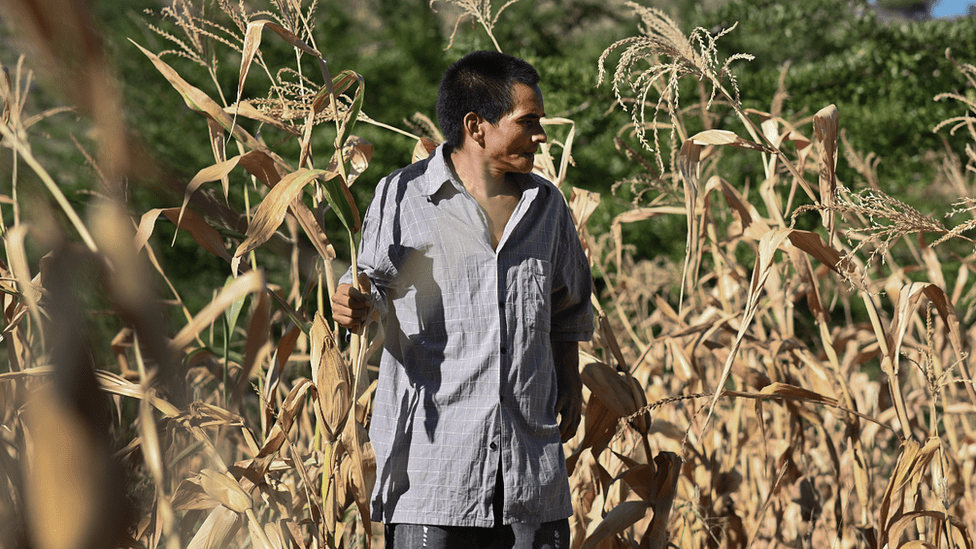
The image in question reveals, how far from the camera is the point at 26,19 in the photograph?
0.55 feet

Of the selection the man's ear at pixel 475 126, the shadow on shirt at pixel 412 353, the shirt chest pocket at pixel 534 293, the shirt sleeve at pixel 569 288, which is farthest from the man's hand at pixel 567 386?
the man's ear at pixel 475 126

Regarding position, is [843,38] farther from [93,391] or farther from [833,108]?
[93,391]

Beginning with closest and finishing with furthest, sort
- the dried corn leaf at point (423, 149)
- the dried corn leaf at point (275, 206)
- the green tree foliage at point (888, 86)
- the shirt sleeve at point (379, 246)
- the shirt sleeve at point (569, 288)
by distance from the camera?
the dried corn leaf at point (275, 206)
the shirt sleeve at point (379, 246)
the shirt sleeve at point (569, 288)
the dried corn leaf at point (423, 149)
the green tree foliage at point (888, 86)

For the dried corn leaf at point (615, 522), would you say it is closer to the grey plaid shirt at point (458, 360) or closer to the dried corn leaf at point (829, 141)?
the grey plaid shirt at point (458, 360)

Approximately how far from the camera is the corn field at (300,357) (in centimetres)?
22

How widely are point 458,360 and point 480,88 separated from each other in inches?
17.3

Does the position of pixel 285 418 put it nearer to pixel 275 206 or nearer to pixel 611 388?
pixel 275 206

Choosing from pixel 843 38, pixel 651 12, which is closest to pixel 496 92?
pixel 651 12

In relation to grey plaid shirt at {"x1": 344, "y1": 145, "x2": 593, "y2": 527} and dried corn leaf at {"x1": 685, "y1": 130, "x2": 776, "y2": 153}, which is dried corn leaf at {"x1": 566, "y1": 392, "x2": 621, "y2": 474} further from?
dried corn leaf at {"x1": 685, "y1": 130, "x2": 776, "y2": 153}

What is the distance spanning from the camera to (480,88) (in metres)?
1.22

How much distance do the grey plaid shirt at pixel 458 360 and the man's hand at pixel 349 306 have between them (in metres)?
0.10

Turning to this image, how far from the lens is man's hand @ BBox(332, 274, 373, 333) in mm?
1072

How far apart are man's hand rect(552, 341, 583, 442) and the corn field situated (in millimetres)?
79

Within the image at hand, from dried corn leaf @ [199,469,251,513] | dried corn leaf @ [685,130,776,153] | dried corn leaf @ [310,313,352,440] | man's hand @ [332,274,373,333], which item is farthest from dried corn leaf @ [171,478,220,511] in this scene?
dried corn leaf @ [685,130,776,153]
